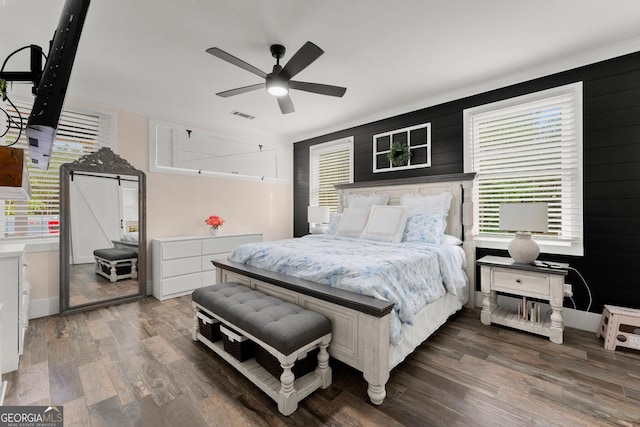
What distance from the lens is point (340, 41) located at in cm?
258

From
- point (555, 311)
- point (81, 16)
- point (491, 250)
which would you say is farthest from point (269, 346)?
point (491, 250)

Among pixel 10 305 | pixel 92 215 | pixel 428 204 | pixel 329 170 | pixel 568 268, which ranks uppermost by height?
pixel 329 170

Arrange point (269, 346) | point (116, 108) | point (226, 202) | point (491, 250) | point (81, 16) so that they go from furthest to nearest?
1. point (226, 202)
2. point (116, 108)
3. point (491, 250)
4. point (269, 346)
5. point (81, 16)

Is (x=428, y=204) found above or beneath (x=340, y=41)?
beneath

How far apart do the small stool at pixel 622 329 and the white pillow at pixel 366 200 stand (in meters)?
2.53

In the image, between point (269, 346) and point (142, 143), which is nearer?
point (269, 346)

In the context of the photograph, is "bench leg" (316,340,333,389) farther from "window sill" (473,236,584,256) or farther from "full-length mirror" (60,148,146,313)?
"full-length mirror" (60,148,146,313)

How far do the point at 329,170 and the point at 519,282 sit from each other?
11.3ft

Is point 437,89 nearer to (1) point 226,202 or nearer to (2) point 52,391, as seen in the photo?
(1) point 226,202

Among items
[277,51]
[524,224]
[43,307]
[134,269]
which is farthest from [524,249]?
[43,307]

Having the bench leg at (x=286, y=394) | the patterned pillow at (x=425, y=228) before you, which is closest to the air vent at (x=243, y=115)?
the patterned pillow at (x=425, y=228)

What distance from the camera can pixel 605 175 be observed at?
2727mm

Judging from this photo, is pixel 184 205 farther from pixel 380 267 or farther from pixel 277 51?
pixel 380 267

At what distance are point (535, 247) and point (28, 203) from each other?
5426mm
